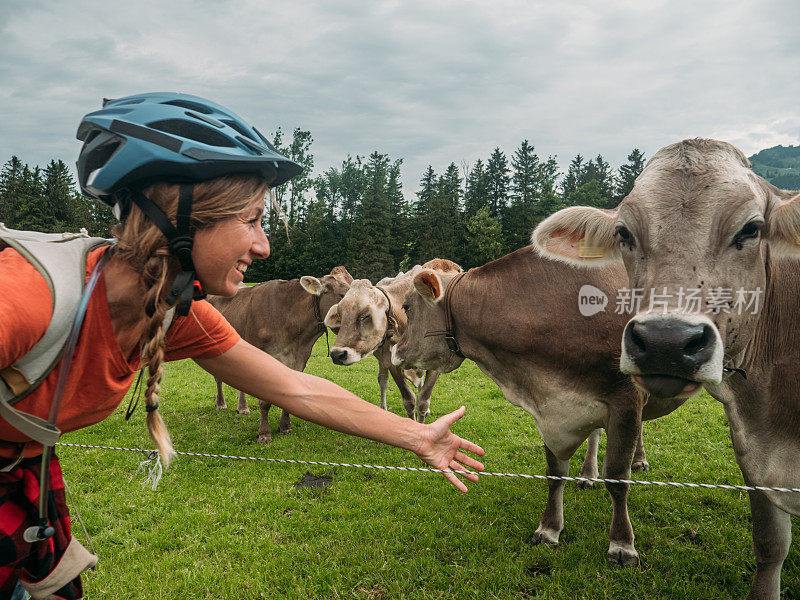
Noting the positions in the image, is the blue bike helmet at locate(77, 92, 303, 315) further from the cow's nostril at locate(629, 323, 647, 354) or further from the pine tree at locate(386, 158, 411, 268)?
the pine tree at locate(386, 158, 411, 268)

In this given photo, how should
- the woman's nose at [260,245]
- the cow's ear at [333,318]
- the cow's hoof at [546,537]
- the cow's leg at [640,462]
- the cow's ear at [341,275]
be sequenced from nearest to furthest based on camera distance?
1. the woman's nose at [260,245]
2. the cow's hoof at [546,537]
3. the cow's leg at [640,462]
4. the cow's ear at [333,318]
5. the cow's ear at [341,275]

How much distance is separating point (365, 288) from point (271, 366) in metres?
5.34

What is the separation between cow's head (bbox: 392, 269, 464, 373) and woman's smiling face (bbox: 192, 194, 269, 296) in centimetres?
327

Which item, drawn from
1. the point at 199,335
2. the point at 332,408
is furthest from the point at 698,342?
the point at 199,335

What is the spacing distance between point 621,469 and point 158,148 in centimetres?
399

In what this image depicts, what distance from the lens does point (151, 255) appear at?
1.62m

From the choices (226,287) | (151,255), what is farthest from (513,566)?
(151,255)

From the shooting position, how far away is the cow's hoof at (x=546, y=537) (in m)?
4.26

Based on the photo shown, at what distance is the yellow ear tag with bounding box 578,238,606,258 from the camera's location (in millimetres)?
3479

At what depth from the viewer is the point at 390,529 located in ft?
15.2

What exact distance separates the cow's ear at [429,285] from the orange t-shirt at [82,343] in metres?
3.01

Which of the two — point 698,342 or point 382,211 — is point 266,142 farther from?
point 382,211

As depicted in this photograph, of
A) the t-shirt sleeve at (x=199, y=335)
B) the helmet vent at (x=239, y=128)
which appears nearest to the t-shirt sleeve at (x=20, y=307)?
the t-shirt sleeve at (x=199, y=335)

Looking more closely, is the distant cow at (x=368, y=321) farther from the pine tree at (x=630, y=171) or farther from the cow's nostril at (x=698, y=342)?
the pine tree at (x=630, y=171)
